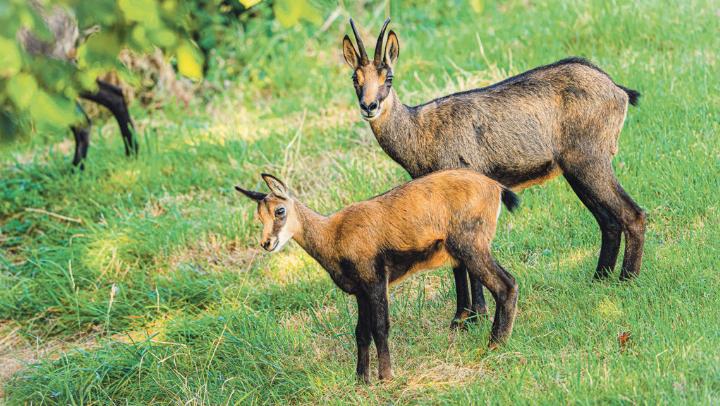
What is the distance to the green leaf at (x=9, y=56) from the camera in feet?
8.32

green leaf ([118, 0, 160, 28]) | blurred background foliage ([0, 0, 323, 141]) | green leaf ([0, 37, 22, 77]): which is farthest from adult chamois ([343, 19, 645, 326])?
green leaf ([0, 37, 22, 77])

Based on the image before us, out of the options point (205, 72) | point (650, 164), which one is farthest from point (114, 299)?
point (205, 72)

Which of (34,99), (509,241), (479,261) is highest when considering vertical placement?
(34,99)

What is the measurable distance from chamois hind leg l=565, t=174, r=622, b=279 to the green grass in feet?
0.48

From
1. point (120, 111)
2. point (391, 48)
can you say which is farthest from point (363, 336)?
point (120, 111)

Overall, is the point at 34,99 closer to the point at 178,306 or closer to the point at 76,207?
the point at 178,306

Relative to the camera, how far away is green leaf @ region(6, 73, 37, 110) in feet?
9.23

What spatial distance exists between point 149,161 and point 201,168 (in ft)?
1.72

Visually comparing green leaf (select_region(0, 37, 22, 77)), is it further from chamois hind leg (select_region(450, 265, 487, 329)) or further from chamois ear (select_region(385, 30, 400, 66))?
chamois hind leg (select_region(450, 265, 487, 329))

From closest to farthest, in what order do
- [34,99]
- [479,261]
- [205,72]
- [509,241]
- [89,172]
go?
[34,99], [479,261], [509,241], [89,172], [205,72]

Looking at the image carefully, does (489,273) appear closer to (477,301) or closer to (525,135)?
(477,301)

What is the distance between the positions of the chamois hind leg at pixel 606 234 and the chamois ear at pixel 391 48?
1257mm

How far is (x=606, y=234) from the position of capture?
5680 millimetres

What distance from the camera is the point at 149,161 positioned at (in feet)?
28.9
